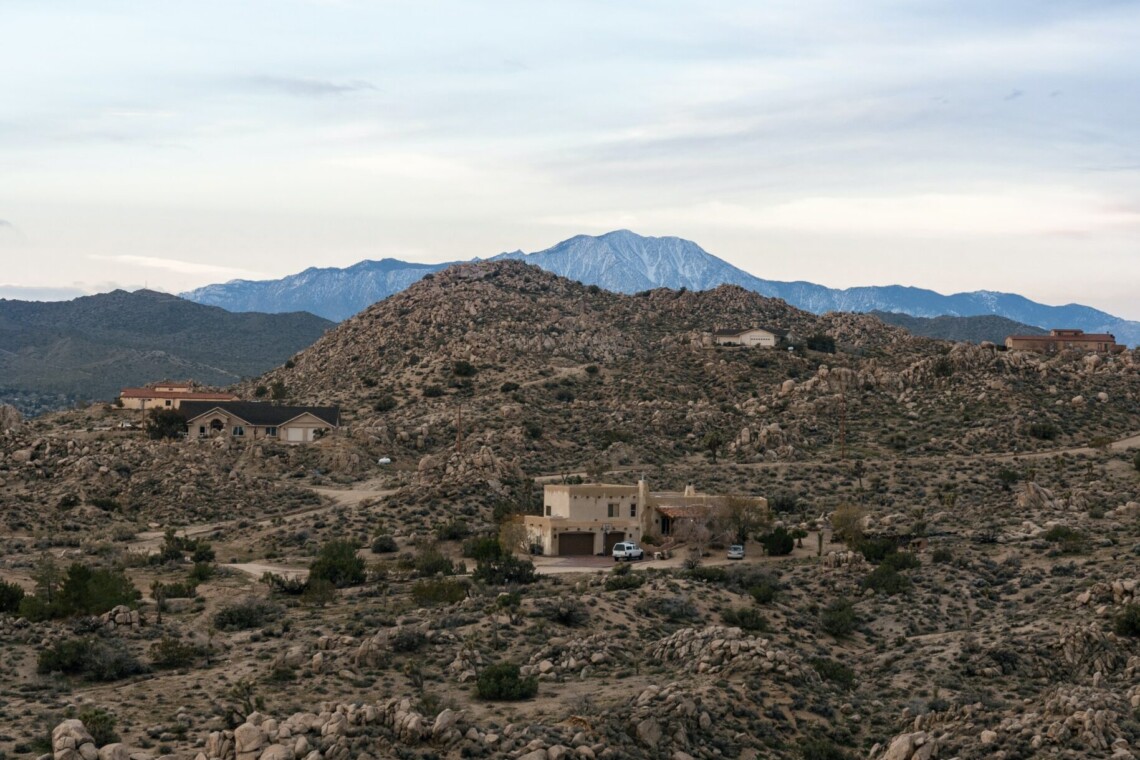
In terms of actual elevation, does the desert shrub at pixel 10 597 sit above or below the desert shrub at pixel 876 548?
below

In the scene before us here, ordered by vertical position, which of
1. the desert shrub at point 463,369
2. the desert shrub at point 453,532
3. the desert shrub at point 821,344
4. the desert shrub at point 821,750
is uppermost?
the desert shrub at point 821,344

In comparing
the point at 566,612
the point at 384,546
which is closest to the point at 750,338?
the point at 384,546

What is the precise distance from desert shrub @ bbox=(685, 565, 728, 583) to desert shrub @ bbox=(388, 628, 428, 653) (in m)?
16.1

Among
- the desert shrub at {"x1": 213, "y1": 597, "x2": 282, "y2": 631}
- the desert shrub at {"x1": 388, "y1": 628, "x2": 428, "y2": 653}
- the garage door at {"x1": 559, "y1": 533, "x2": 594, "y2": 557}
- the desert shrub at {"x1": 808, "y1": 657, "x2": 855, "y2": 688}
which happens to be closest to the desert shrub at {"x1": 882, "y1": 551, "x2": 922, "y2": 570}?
the desert shrub at {"x1": 808, "y1": 657, "x2": 855, "y2": 688}

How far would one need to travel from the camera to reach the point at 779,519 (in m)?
80.3

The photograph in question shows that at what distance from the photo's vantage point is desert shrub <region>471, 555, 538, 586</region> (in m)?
62.5

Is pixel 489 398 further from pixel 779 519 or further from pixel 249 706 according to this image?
pixel 249 706

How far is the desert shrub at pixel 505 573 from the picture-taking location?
62.5 meters

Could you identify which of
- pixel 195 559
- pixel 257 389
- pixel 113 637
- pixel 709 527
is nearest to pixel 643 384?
pixel 257 389

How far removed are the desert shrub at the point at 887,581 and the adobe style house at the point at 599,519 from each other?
43.1 ft

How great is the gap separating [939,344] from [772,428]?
171ft

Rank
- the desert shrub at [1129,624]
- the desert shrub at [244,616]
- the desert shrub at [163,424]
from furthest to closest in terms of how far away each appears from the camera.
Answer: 1. the desert shrub at [163,424]
2. the desert shrub at [244,616]
3. the desert shrub at [1129,624]

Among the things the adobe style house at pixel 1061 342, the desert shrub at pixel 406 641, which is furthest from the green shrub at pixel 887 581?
the adobe style house at pixel 1061 342

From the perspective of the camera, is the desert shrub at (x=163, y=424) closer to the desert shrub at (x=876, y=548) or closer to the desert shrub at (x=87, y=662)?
the desert shrub at (x=876, y=548)
